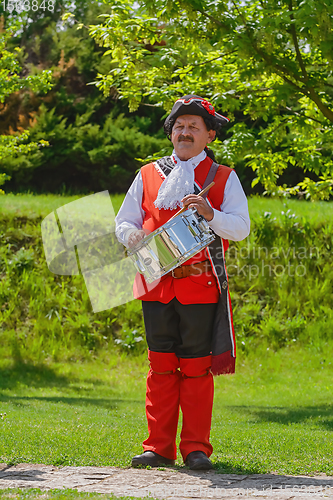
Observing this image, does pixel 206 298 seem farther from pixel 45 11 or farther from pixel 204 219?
pixel 45 11

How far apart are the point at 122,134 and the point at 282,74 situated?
937cm

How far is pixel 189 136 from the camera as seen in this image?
133 inches

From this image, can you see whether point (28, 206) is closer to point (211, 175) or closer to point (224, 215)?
point (211, 175)

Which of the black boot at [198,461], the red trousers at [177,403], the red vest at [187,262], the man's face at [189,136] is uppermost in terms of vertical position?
the man's face at [189,136]

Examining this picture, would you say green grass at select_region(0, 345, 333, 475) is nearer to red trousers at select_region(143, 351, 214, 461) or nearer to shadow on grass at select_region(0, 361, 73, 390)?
shadow on grass at select_region(0, 361, 73, 390)

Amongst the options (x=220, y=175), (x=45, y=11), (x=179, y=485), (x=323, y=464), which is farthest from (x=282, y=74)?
(x=45, y=11)

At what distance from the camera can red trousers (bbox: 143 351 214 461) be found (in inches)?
127

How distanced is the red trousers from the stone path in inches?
7.9

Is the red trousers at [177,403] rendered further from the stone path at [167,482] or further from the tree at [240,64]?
the tree at [240,64]

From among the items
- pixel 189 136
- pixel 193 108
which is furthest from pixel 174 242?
pixel 193 108

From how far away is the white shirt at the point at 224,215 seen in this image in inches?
125

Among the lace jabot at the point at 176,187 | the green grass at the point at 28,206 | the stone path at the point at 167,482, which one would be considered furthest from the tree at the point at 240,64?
the stone path at the point at 167,482

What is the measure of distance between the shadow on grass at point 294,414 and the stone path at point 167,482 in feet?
8.01

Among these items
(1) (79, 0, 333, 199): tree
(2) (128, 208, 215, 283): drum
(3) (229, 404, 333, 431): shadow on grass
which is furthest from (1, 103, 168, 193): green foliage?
(2) (128, 208, 215, 283): drum
